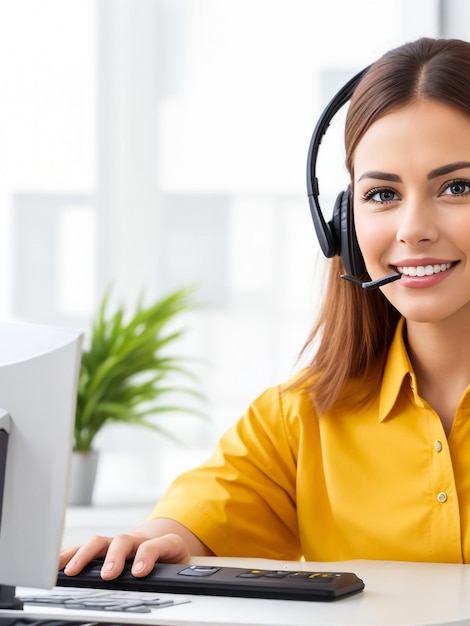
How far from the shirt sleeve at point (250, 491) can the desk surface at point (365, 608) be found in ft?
1.12

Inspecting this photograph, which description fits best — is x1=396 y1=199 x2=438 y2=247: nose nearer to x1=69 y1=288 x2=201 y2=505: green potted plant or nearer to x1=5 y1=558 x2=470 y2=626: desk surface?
x1=5 y1=558 x2=470 y2=626: desk surface

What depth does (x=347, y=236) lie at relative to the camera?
1.47 meters

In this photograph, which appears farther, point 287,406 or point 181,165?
point 181,165

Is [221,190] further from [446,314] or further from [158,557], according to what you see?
[158,557]

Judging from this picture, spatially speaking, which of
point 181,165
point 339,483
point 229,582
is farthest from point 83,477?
point 229,582

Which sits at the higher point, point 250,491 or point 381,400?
point 381,400

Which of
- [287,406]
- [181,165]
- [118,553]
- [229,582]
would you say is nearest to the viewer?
[229,582]

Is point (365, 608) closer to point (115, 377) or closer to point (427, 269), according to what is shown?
point (427, 269)

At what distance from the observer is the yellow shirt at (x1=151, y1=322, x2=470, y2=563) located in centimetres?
139

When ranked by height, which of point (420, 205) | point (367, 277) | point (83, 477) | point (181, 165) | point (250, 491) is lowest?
point (83, 477)

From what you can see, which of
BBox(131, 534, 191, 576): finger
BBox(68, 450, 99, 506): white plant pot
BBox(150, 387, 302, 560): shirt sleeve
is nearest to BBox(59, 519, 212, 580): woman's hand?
BBox(131, 534, 191, 576): finger

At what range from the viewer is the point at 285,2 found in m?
2.89

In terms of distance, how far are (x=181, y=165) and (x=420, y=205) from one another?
1.65 meters

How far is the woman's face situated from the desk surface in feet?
1.36
